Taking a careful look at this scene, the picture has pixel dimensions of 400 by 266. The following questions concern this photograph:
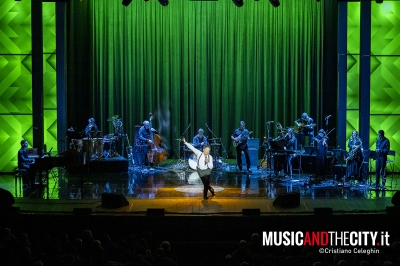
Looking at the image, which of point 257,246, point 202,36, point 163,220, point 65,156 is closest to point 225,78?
point 202,36

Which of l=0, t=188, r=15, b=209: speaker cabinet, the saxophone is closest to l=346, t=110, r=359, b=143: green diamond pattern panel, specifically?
the saxophone

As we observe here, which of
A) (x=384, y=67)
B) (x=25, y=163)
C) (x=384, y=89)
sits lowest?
(x=25, y=163)

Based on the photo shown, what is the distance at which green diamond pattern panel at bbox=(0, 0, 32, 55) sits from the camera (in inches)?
725

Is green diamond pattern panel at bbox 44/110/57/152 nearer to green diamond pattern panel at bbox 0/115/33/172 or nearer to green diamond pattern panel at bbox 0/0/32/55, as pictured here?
green diamond pattern panel at bbox 0/115/33/172

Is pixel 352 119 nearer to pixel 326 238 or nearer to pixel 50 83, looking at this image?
pixel 326 238

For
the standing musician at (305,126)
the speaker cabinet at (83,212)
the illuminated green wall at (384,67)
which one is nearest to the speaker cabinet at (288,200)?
the speaker cabinet at (83,212)

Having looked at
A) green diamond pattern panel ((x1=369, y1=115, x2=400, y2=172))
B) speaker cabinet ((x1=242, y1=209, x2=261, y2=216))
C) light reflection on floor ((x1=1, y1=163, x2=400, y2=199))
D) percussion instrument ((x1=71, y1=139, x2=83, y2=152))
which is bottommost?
speaker cabinet ((x1=242, y1=209, x2=261, y2=216))

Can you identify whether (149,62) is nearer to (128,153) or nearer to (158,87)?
(158,87)

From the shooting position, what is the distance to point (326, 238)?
35.8 ft

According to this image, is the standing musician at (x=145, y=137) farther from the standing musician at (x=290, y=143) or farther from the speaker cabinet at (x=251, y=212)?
the speaker cabinet at (x=251, y=212)

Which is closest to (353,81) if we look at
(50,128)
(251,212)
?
(251,212)

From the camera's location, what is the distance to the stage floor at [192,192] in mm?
12133

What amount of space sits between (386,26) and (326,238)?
969 cm

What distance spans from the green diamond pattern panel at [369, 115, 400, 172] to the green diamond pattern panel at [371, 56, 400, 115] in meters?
0.19
